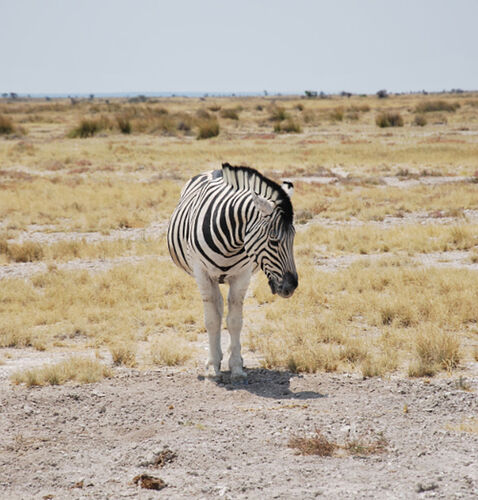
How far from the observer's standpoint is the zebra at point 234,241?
6.50 meters

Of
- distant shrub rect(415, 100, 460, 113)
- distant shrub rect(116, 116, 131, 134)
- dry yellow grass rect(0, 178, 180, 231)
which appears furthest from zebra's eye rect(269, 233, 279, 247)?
distant shrub rect(415, 100, 460, 113)

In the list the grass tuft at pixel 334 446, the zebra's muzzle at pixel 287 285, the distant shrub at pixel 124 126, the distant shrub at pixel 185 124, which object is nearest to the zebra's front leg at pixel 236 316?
the zebra's muzzle at pixel 287 285

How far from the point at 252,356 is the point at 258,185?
100 inches

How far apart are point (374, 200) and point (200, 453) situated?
1573cm

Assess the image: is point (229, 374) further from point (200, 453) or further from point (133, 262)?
point (133, 262)

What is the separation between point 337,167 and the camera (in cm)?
2802

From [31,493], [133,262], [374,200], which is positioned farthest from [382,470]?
[374,200]

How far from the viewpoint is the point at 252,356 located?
27.8ft

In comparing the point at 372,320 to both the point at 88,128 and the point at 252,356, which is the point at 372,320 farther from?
the point at 88,128

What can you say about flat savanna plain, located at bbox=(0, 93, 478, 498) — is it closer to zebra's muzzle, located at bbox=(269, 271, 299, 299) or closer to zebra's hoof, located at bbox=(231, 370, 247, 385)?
zebra's hoof, located at bbox=(231, 370, 247, 385)

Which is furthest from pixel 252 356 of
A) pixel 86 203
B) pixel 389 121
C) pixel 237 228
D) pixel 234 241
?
pixel 389 121

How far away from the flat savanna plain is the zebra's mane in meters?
1.87

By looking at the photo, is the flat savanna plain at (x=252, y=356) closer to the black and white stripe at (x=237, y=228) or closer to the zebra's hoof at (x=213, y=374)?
the zebra's hoof at (x=213, y=374)

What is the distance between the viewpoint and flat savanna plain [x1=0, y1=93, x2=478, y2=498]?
16.9ft
